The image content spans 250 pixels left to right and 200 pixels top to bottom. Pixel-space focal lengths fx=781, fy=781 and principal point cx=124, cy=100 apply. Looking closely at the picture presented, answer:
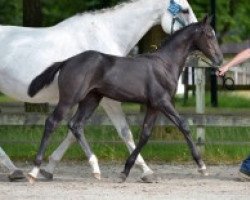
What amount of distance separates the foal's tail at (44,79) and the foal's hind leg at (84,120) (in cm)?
48

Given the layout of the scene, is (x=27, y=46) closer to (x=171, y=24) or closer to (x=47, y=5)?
(x=171, y=24)

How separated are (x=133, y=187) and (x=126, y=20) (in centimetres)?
219

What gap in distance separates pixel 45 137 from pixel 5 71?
1.02 m

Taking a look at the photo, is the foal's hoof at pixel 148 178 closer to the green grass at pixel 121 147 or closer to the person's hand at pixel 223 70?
the person's hand at pixel 223 70

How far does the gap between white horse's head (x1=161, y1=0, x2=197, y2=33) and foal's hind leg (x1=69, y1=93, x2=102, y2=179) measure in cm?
136

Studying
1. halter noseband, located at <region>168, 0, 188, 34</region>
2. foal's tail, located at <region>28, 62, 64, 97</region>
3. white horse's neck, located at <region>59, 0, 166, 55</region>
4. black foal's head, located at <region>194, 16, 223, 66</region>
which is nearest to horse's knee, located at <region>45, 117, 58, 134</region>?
foal's tail, located at <region>28, 62, 64, 97</region>

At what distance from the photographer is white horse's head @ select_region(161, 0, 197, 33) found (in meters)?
9.66

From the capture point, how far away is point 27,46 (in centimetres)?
918

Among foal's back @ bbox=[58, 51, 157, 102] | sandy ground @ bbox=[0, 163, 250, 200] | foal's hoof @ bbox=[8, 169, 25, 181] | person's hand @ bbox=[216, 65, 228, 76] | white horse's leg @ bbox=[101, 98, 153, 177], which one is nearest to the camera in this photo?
sandy ground @ bbox=[0, 163, 250, 200]

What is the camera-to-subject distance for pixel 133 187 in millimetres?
8477

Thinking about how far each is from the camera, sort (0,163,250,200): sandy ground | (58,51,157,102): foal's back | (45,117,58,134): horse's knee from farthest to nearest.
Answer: (45,117,58,134): horse's knee < (58,51,157,102): foal's back < (0,163,250,200): sandy ground

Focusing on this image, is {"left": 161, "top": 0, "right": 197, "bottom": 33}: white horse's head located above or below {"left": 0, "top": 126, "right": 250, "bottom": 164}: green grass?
above

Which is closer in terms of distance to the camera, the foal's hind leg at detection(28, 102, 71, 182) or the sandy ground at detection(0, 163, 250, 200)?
the sandy ground at detection(0, 163, 250, 200)

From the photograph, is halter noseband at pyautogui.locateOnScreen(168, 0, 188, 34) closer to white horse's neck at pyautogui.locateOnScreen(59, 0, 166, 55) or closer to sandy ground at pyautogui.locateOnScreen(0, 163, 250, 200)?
white horse's neck at pyautogui.locateOnScreen(59, 0, 166, 55)
